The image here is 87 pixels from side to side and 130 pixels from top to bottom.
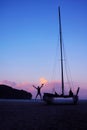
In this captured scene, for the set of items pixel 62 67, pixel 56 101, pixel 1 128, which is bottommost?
pixel 1 128

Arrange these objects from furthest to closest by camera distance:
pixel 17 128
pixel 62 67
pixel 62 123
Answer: pixel 62 67, pixel 62 123, pixel 17 128

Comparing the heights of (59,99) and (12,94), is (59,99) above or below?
below

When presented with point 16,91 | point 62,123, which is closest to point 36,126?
point 62,123

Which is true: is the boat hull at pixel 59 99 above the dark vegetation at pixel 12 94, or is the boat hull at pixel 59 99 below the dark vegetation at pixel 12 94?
below

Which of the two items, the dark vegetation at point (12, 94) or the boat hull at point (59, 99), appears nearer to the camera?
the boat hull at point (59, 99)

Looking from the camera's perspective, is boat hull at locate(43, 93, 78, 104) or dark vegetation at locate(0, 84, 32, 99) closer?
boat hull at locate(43, 93, 78, 104)

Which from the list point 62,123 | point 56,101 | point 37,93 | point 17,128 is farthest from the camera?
point 37,93

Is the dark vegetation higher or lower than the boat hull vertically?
higher

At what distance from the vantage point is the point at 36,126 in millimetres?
16016

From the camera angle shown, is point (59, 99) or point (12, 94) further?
point (12, 94)

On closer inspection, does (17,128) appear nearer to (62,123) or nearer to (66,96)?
(62,123)

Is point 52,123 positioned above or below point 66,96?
below

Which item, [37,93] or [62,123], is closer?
[62,123]

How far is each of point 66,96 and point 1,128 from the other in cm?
2721
